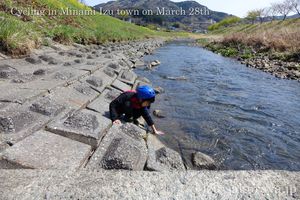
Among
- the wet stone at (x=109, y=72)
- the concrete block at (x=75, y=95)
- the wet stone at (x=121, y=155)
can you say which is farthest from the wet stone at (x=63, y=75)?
the wet stone at (x=121, y=155)

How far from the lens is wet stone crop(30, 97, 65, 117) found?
3.72 metres

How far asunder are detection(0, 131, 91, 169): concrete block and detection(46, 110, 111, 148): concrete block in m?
0.11

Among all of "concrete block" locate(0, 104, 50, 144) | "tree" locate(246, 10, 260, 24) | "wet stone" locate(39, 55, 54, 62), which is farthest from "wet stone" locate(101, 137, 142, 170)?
"tree" locate(246, 10, 260, 24)

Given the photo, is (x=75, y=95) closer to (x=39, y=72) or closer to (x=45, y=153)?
(x=39, y=72)

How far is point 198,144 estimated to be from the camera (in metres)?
4.85

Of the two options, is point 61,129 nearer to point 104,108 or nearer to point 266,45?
point 104,108

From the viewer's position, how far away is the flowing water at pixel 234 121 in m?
4.57

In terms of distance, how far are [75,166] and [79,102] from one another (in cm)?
200

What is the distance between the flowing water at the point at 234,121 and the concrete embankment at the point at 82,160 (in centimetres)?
72

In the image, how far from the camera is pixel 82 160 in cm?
298

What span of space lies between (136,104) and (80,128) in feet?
5.02

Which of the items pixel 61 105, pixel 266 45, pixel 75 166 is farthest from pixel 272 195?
pixel 266 45

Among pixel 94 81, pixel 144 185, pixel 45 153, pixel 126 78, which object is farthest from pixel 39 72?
pixel 144 185

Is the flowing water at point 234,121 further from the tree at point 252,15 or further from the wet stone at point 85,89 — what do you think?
the tree at point 252,15
